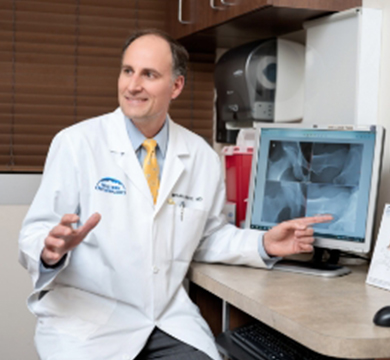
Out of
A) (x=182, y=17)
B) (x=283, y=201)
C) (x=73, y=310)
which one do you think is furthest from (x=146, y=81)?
(x=182, y=17)

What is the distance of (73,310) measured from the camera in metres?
1.51

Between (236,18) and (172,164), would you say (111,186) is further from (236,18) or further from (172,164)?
(236,18)

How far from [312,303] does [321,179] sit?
51 centimetres

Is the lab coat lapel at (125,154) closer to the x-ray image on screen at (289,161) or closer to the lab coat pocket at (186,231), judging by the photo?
the lab coat pocket at (186,231)

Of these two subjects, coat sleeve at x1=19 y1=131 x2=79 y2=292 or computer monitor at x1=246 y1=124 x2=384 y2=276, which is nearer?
coat sleeve at x1=19 y1=131 x2=79 y2=292

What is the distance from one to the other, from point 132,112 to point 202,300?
673mm

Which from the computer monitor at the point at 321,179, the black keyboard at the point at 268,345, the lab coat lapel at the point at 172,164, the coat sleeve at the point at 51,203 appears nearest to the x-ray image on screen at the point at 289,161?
the computer monitor at the point at 321,179

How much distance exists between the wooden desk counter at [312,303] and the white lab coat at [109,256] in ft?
0.37

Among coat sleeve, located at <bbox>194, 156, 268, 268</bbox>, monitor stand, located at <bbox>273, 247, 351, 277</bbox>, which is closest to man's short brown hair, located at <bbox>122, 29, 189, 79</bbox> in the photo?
coat sleeve, located at <bbox>194, 156, 268, 268</bbox>

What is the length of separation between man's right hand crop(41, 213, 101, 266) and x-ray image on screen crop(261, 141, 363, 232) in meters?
0.68

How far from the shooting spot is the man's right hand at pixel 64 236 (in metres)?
1.25

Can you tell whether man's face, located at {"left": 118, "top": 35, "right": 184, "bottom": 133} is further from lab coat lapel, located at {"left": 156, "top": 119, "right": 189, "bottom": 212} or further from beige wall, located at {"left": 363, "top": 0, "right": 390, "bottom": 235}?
beige wall, located at {"left": 363, "top": 0, "right": 390, "bottom": 235}

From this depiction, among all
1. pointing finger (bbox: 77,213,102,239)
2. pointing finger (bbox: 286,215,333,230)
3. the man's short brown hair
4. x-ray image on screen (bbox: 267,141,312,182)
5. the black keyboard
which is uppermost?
the man's short brown hair

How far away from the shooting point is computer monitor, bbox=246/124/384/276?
5.36 ft
